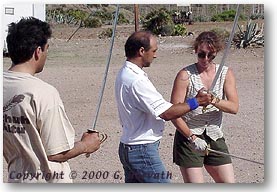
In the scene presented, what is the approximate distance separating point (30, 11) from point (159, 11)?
76 centimetres

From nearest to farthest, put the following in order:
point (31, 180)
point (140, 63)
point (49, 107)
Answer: point (49, 107) → point (31, 180) → point (140, 63)

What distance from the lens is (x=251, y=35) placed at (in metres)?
3.96

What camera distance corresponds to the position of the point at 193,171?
3.70 metres

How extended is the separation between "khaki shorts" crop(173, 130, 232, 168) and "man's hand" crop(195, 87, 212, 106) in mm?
230

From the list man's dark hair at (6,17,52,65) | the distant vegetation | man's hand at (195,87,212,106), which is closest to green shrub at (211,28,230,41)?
the distant vegetation

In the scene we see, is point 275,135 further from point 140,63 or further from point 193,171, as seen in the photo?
point 140,63

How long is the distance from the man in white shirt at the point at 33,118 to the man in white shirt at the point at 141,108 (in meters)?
0.50

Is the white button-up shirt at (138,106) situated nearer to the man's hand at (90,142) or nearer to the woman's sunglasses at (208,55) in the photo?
the man's hand at (90,142)

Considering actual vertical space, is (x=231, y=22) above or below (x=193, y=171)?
above

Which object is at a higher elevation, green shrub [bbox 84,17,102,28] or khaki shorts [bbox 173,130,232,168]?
green shrub [bbox 84,17,102,28]

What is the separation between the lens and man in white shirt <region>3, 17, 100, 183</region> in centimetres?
262

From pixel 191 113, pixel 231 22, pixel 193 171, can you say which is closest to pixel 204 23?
pixel 231 22

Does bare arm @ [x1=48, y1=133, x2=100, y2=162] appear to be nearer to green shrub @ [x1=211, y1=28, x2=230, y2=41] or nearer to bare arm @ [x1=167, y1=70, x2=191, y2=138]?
bare arm @ [x1=167, y1=70, x2=191, y2=138]

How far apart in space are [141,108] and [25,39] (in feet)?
2.59
